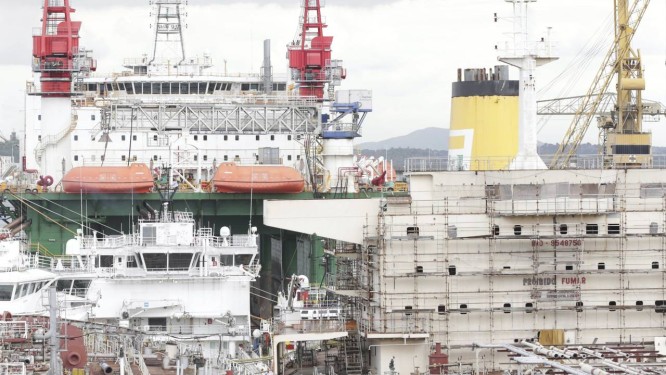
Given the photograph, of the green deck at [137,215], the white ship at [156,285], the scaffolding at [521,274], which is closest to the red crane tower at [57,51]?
the green deck at [137,215]

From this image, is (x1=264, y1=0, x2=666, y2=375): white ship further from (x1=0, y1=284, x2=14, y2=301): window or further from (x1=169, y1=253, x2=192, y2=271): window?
(x1=0, y1=284, x2=14, y2=301): window

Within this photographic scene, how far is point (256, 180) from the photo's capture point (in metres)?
70.6

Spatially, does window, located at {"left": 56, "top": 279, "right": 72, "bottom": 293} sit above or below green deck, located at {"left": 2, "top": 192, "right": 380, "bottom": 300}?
below

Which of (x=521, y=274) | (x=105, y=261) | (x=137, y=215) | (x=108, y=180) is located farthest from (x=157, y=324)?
(x=137, y=215)

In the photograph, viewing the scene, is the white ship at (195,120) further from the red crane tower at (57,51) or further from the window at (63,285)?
the window at (63,285)

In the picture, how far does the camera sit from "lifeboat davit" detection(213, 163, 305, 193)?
232ft

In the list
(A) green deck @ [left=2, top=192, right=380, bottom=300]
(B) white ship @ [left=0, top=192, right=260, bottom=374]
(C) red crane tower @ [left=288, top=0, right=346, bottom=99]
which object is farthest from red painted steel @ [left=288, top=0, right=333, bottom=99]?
(B) white ship @ [left=0, top=192, right=260, bottom=374]

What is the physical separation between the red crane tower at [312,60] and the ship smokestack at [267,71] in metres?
3.65

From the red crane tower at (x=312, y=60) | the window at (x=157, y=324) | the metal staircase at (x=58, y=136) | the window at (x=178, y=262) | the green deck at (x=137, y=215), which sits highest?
the red crane tower at (x=312, y=60)

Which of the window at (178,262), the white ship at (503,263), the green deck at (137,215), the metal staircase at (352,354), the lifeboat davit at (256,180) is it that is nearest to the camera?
the white ship at (503,263)

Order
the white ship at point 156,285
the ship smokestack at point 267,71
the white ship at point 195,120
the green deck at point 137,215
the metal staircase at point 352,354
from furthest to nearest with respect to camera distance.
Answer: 1. the ship smokestack at point 267,71
2. the white ship at point 195,120
3. the green deck at point 137,215
4. the white ship at point 156,285
5. the metal staircase at point 352,354

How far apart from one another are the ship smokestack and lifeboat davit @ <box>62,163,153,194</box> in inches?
588

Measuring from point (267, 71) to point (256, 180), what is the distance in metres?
17.0

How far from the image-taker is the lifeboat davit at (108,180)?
2756 inches
